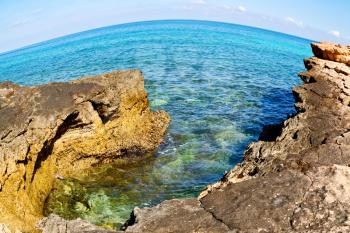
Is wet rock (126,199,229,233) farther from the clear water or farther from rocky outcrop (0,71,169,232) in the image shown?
the clear water

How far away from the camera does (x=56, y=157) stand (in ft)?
44.3

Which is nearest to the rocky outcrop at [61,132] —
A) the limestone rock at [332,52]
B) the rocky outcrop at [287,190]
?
the rocky outcrop at [287,190]

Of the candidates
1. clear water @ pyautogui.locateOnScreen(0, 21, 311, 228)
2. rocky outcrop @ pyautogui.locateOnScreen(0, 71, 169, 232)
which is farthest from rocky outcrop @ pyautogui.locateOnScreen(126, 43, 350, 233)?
rocky outcrop @ pyautogui.locateOnScreen(0, 71, 169, 232)

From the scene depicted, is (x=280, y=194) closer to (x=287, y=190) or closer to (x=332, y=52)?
(x=287, y=190)

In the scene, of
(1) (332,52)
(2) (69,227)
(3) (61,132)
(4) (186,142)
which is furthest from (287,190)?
(1) (332,52)

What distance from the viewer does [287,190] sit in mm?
7848

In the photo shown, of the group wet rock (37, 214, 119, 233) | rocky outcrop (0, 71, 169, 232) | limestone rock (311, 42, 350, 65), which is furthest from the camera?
limestone rock (311, 42, 350, 65)

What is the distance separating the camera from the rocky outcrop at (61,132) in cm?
1059

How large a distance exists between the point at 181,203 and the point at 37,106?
6908mm

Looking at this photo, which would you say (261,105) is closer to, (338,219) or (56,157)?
(56,157)

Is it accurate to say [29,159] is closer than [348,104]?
Yes

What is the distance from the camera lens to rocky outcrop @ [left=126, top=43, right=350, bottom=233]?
6.93 metres

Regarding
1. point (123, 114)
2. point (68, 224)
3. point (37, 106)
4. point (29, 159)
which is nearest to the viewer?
point (68, 224)

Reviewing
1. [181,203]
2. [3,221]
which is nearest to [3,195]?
[3,221]
